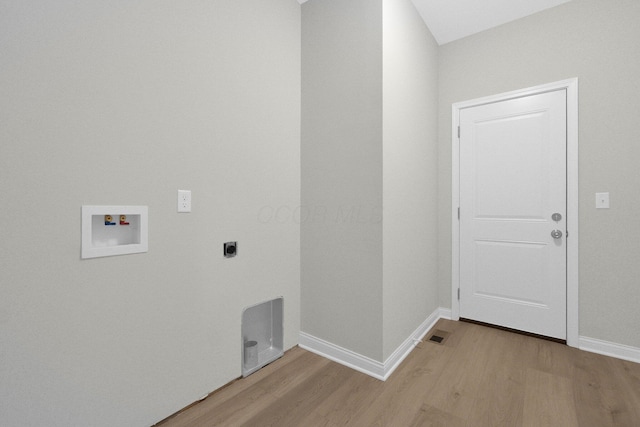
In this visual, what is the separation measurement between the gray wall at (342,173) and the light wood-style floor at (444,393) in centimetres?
27

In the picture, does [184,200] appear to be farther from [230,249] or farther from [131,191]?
[230,249]

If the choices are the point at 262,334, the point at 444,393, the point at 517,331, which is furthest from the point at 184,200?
the point at 517,331

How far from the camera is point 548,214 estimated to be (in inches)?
93.6

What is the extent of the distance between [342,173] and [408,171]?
573 mm

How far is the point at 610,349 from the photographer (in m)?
2.13

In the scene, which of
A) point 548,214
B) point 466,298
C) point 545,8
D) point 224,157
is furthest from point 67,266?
point 545,8

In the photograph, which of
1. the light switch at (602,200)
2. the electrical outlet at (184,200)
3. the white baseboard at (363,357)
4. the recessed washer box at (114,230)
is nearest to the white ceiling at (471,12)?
the light switch at (602,200)

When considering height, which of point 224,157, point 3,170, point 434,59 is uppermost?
point 434,59

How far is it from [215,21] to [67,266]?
150 centimetres

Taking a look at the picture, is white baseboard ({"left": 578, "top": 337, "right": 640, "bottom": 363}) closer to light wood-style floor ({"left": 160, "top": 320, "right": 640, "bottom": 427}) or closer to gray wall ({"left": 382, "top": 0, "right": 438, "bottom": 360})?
light wood-style floor ({"left": 160, "top": 320, "right": 640, "bottom": 427})

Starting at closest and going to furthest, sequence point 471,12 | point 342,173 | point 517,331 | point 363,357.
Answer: point 363,357 → point 342,173 → point 471,12 → point 517,331

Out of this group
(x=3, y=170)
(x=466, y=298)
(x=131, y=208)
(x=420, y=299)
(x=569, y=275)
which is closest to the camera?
(x=3, y=170)

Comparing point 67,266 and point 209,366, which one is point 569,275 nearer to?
point 209,366

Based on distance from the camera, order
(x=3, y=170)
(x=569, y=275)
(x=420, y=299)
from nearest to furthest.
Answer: (x=3, y=170)
(x=569, y=275)
(x=420, y=299)
